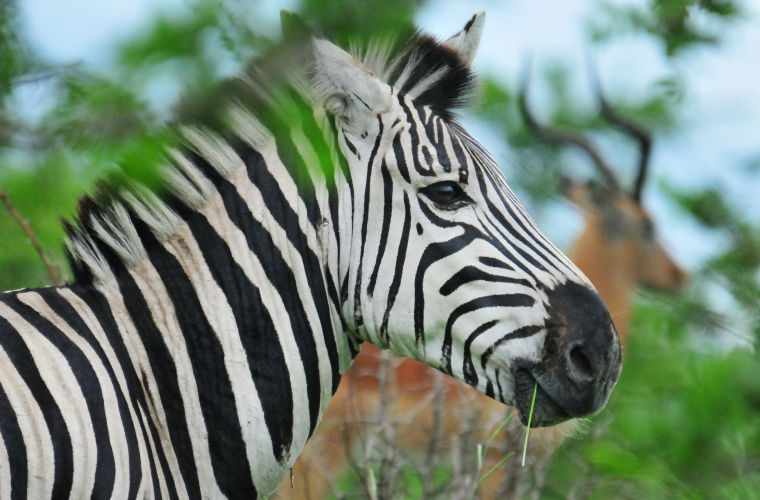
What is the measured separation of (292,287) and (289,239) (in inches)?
6.9

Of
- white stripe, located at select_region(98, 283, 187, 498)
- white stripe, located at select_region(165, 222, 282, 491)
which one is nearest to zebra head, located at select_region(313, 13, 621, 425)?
white stripe, located at select_region(165, 222, 282, 491)

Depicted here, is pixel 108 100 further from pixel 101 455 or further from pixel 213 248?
pixel 101 455

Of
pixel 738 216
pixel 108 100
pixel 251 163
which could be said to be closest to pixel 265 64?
pixel 108 100

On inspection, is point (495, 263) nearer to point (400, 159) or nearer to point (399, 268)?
point (399, 268)

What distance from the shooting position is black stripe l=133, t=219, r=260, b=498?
100.0 inches

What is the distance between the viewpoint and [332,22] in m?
1.63

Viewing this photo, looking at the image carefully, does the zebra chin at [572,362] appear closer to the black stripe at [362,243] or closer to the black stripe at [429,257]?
the black stripe at [429,257]

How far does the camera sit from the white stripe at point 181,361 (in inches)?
99.0

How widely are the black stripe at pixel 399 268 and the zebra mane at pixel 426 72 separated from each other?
0.52m

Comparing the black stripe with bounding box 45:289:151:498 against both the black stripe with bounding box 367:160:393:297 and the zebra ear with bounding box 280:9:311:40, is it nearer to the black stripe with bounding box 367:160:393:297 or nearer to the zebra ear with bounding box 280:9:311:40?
the black stripe with bounding box 367:160:393:297

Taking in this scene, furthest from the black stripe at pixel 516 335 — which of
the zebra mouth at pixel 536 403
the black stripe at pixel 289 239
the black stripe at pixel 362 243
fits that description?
the black stripe at pixel 289 239

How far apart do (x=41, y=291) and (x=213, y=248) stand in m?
0.58

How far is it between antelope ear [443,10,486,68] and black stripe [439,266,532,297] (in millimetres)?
1068

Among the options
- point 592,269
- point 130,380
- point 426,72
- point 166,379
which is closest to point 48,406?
point 130,380
